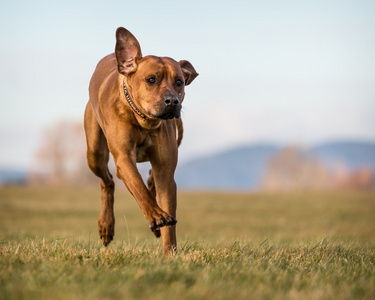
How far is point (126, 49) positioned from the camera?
4805mm

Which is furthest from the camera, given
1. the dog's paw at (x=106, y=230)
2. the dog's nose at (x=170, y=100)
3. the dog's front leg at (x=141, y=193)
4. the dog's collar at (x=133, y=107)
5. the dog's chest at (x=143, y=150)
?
the dog's paw at (x=106, y=230)

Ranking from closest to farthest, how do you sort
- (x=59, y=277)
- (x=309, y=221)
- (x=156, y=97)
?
(x=59, y=277) → (x=156, y=97) → (x=309, y=221)

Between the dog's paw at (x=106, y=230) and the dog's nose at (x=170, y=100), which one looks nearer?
the dog's nose at (x=170, y=100)

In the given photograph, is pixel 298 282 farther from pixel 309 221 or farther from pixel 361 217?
pixel 361 217

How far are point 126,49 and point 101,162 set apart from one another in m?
1.63

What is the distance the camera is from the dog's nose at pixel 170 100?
4363mm

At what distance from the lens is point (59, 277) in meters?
3.08

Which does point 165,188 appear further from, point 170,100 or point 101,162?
point 101,162

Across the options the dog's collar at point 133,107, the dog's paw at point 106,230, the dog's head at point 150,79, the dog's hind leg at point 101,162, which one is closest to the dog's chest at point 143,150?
the dog's collar at point 133,107

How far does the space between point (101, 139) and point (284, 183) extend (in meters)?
63.5

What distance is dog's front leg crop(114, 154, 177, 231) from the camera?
414 cm

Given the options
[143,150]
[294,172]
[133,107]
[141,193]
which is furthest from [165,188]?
[294,172]

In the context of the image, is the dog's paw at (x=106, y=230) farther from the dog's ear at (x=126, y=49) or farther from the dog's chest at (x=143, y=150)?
the dog's ear at (x=126, y=49)

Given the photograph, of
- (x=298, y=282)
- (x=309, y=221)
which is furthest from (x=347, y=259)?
(x=309, y=221)
